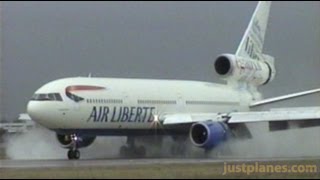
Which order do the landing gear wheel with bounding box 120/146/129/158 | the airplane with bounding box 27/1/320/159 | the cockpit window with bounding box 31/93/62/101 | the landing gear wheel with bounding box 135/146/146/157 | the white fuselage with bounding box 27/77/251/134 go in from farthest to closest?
the landing gear wheel with bounding box 135/146/146/157 < the landing gear wheel with bounding box 120/146/129/158 < the airplane with bounding box 27/1/320/159 < the cockpit window with bounding box 31/93/62/101 < the white fuselage with bounding box 27/77/251/134

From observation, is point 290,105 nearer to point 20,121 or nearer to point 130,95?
point 130,95

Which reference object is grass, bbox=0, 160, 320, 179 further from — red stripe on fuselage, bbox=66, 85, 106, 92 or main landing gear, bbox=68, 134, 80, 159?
red stripe on fuselage, bbox=66, 85, 106, 92

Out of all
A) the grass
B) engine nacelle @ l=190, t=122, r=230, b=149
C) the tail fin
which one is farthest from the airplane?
the grass

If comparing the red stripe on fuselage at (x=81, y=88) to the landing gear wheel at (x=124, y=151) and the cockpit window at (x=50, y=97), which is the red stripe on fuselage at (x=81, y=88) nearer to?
the cockpit window at (x=50, y=97)

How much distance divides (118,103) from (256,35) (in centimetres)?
2035

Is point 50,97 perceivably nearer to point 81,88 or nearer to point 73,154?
point 81,88

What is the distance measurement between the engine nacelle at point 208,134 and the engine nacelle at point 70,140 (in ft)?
19.5

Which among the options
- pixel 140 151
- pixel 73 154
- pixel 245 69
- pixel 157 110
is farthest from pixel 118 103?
pixel 245 69

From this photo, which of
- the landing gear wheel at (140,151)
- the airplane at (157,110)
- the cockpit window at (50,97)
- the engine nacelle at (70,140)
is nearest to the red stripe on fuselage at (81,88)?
the airplane at (157,110)

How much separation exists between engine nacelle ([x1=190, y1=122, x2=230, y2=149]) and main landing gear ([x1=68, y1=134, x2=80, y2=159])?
6236 millimetres

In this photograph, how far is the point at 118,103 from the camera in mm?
45344

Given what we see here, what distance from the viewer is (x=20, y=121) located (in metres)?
53.3

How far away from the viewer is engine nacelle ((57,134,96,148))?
144 ft

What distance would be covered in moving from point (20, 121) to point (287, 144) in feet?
56.5
